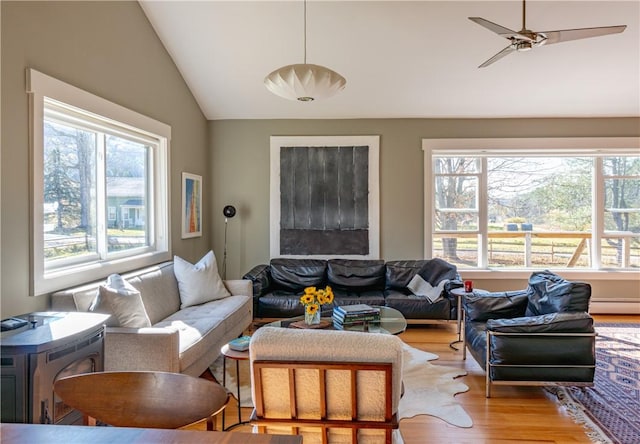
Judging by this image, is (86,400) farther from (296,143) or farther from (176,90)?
(296,143)

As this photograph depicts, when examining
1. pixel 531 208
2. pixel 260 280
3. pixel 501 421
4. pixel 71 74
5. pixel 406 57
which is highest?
pixel 406 57

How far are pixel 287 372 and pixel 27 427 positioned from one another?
917 mm

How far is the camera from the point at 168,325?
348cm

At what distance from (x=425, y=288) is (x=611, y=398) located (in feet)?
7.11

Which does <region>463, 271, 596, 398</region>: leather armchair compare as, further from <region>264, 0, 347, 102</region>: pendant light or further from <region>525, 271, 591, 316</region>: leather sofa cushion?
<region>264, 0, 347, 102</region>: pendant light

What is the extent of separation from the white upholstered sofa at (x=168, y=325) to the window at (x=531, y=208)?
3.02 m

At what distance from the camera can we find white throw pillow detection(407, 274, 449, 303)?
484cm

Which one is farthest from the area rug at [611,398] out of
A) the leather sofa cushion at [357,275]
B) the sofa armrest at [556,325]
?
the leather sofa cushion at [357,275]

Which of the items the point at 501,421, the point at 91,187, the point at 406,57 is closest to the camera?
the point at 501,421

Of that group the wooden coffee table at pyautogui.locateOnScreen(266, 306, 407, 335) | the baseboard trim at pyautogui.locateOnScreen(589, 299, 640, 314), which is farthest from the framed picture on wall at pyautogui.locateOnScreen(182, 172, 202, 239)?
the baseboard trim at pyautogui.locateOnScreen(589, 299, 640, 314)

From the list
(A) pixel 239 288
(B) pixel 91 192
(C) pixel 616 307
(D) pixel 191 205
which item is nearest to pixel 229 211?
(D) pixel 191 205

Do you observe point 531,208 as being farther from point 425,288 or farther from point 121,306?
point 121,306

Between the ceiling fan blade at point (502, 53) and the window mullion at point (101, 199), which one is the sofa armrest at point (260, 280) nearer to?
the window mullion at point (101, 199)

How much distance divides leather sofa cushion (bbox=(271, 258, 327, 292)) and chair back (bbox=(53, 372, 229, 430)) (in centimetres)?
409
